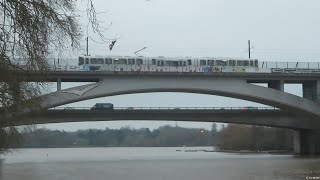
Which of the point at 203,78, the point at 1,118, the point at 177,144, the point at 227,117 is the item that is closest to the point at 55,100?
the point at 203,78

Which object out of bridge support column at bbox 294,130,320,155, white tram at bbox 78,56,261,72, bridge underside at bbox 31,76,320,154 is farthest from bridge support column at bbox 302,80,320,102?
white tram at bbox 78,56,261,72

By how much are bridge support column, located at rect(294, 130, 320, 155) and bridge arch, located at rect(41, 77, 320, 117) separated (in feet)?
36.9

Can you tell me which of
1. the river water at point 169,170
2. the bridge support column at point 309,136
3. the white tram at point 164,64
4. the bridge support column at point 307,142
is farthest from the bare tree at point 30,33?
the bridge support column at point 307,142

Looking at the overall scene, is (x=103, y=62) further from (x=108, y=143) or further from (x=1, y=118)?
(x=108, y=143)

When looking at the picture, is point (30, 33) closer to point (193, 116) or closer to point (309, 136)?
point (193, 116)

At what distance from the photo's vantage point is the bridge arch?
65.8 m

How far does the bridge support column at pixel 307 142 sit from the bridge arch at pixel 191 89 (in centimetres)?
1125

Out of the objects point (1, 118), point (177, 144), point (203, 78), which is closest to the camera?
point (1, 118)

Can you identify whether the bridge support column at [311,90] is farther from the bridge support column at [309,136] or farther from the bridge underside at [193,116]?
the bridge underside at [193,116]

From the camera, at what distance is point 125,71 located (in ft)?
214

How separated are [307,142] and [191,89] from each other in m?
25.7

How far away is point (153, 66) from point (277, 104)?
18168 mm

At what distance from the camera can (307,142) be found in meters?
82.1

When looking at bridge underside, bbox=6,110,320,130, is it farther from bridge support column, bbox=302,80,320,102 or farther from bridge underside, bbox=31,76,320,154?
bridge underside, bbox=31,76,320,154
